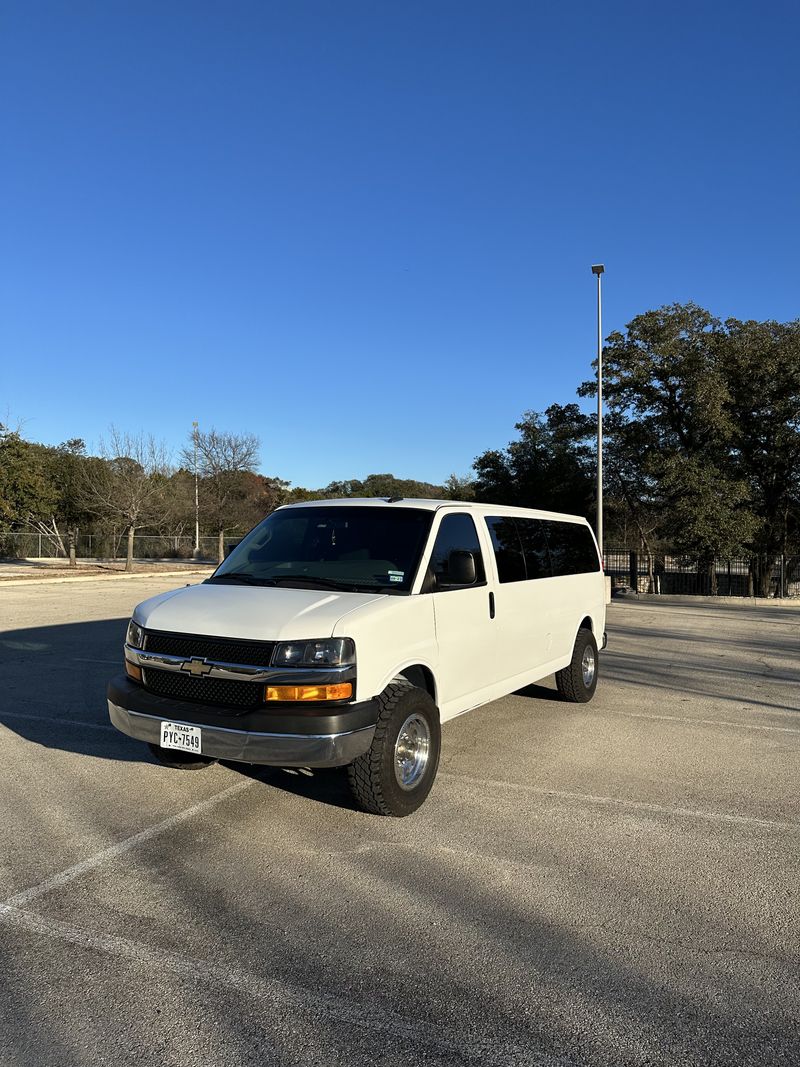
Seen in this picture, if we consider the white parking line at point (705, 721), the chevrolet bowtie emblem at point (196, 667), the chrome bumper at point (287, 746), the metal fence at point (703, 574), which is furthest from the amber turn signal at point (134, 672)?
the metal fence at point (703, 574)

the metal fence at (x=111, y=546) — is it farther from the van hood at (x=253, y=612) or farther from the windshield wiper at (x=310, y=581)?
the van hood at (x=253, y=612)

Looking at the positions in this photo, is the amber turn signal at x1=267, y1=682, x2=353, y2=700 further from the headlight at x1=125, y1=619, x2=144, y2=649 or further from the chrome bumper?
the headlight at x1=125, y1=619, x2=144, y2=649

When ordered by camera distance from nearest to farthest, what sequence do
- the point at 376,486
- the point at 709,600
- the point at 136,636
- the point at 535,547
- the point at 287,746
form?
the point at 287,746, the point at 136,636, the point at 535,547, the point at 709,600, the point at 376,486

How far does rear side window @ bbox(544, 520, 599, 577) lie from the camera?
754cm

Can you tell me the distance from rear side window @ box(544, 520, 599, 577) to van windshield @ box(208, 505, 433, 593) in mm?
2297

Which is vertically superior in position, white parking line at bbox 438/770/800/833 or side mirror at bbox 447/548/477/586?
side mirror at bbox 447/548/477/586

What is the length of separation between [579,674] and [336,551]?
11.5 feet

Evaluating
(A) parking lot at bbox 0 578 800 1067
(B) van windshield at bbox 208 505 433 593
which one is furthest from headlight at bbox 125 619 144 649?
(A) parking lot at bbox 0 578 800 1067

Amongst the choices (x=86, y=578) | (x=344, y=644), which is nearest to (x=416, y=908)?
(x=344, y=644)

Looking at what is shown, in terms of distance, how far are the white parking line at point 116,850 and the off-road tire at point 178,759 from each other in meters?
0.33

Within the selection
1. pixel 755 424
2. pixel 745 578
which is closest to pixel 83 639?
pixel 755 424

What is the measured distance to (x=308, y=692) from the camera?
432cm

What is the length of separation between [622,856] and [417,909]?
132 centimetres

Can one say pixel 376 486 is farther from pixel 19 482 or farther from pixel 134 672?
pixel 134 672
